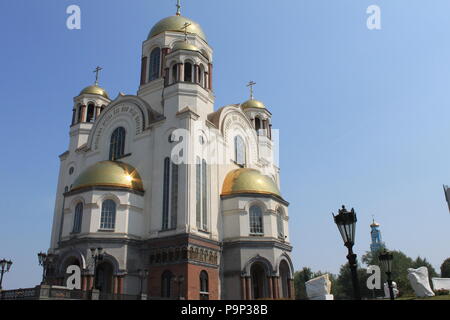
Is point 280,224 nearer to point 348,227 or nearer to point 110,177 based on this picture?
point 110,177

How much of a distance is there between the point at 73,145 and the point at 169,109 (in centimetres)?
1056

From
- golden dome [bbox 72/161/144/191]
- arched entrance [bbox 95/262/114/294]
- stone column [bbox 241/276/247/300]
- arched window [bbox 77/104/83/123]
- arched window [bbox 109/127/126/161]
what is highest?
arched window [bbox 77/104/83/123]

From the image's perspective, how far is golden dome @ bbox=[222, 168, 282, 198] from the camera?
2756 cm

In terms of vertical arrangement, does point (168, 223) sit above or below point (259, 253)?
above

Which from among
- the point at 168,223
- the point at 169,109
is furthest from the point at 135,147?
the point at 168,223

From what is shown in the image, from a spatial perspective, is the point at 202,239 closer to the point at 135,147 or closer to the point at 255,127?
the point at 135,147

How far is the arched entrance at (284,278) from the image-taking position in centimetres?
2705

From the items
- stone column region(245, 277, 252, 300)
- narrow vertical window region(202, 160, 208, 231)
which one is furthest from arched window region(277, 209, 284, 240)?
narrow vertical window region(202, 160, 208, 231)

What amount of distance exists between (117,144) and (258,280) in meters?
14.1

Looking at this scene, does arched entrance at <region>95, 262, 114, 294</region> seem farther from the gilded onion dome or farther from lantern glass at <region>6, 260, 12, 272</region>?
the gilded onion dome

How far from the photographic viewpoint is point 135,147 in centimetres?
2878

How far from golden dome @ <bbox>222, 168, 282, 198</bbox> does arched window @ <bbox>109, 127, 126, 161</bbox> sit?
8.07 m

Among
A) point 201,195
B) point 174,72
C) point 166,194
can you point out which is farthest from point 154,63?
point 201,195

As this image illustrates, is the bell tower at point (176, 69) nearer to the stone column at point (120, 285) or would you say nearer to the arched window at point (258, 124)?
the arched window at point (258, 124)
